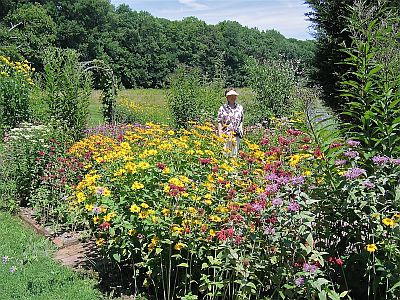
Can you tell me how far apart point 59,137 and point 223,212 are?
3707 millimetres

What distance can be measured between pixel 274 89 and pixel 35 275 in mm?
8272

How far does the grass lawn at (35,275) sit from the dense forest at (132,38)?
31328mm

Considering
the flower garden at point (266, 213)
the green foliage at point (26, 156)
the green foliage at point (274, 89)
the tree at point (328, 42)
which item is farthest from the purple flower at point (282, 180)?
the tree at point (328, 42)

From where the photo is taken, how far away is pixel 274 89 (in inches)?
438

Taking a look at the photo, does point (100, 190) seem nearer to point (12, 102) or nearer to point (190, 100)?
point (12, 102)

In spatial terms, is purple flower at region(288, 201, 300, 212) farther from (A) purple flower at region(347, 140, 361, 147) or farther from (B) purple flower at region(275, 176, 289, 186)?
(A) purple flower at region(347, 140, 361, 147)

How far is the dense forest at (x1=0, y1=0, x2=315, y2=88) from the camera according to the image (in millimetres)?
36562

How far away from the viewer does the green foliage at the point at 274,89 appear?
11.1m

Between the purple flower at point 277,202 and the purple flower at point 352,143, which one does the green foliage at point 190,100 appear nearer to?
the purple flower at point 352,143

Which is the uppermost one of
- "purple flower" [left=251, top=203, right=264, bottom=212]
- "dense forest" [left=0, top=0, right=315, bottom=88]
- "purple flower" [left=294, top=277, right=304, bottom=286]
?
"dense forest" [left=0, top=0, right=315, bottom=88]

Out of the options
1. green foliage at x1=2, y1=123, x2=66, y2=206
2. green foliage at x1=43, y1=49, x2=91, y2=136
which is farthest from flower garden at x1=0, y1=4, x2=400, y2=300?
green foliage at x1=43, y1=49, x2=91, y2=136

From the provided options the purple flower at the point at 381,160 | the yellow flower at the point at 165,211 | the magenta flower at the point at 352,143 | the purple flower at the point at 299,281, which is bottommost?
the purple flower at the point at 299,281

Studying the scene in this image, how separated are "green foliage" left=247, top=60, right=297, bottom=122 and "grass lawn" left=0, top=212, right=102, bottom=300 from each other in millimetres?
7226

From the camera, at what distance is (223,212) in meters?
3.09
